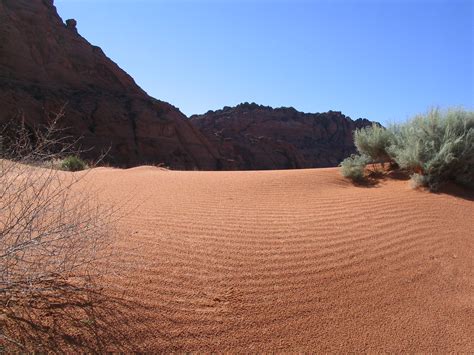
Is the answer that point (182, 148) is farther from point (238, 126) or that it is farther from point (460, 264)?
point (460, 264)

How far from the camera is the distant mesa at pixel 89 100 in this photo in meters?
30.6

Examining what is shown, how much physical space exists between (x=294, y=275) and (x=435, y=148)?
4565mm

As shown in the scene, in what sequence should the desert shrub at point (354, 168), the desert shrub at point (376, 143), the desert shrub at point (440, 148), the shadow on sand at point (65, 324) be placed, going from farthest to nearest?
1. the desert shrub at point (376, 143)
2. the desert shrub at point (354, 168)
3. the desert shrub at point (440, 148)
4. the shadow on sand at point (65, 324)

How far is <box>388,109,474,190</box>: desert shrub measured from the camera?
6.12m

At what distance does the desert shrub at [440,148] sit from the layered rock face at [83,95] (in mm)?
25763

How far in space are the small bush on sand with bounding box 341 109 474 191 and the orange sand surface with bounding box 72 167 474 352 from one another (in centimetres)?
64

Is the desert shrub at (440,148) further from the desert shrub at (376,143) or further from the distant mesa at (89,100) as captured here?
the distant mesa at (89,100)

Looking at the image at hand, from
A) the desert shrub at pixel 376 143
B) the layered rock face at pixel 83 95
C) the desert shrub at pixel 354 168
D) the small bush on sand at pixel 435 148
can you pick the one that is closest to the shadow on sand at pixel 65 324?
the small bush on sand at pixel 435 148

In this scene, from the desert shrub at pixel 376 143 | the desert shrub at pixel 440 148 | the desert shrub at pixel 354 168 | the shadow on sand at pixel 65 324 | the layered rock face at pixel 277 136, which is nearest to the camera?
the shadow on sand at pixel 65 324

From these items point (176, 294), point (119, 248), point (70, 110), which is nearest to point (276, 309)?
point (176, 294)

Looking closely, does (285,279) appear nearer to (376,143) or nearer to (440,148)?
(440,148)

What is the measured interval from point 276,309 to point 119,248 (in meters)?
1.60

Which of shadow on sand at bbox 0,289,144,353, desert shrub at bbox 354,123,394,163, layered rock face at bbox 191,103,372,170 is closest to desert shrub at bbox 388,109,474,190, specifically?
desert shrub at bbox 354,123,394,163

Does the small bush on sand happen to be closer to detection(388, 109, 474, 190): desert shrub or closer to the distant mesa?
detection(388, 109, 474, 190): desert shrub
